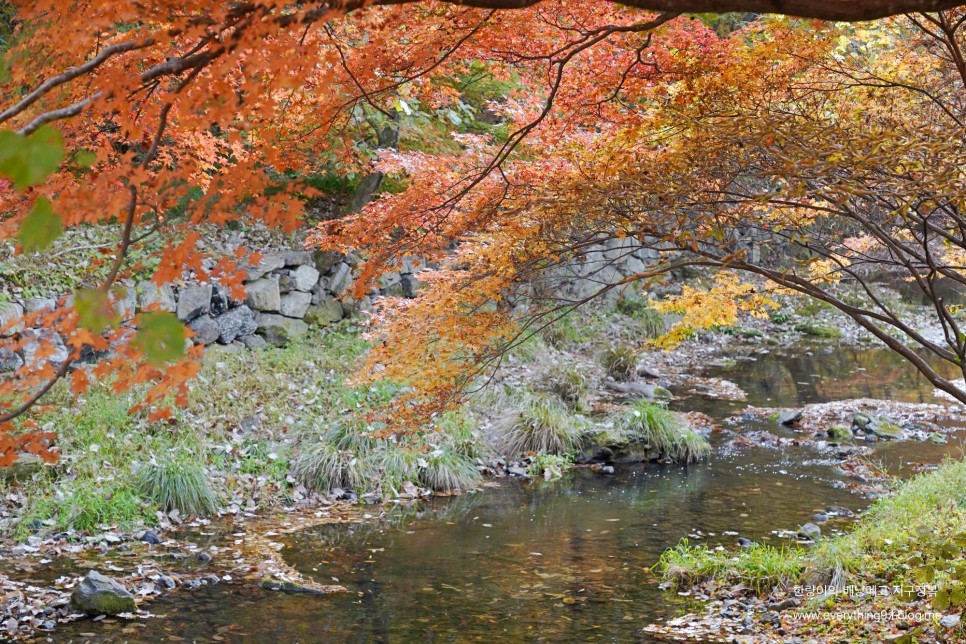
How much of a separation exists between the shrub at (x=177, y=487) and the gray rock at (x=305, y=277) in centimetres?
495

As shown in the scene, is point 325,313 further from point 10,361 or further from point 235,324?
point 10,361

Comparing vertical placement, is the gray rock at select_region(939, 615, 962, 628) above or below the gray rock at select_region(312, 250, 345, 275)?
below

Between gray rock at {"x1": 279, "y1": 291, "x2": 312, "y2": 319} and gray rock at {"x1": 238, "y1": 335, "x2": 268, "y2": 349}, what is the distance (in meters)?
0.68

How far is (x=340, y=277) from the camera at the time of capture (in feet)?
41.7

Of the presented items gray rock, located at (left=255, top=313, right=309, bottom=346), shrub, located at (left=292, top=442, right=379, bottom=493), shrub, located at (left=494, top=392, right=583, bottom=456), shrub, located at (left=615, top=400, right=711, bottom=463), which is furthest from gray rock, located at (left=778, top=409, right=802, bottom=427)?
gray rock, located at (left=255, top=313, right=309, bottom=346)

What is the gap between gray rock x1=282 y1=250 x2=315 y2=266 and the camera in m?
12.2

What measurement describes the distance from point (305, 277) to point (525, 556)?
6.88 m

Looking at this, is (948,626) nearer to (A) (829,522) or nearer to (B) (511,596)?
(B) (511,596)

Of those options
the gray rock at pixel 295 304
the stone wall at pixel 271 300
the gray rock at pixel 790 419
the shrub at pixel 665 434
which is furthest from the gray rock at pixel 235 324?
the gray rock at pixel 790 419

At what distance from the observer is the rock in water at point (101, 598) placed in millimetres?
5199

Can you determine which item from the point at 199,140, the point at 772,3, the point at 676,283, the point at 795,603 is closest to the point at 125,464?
the point at 199,140

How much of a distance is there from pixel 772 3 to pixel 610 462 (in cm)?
778

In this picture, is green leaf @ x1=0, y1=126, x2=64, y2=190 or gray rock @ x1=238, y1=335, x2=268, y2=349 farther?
gray rock @ x1=238, y1=335, x2=268, y2=349

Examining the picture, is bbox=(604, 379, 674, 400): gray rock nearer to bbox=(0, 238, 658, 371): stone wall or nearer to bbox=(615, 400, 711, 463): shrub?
bbox=(0, 238, 658, 371): stone wall
